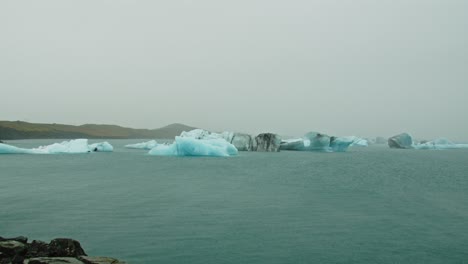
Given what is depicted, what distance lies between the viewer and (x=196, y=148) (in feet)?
149

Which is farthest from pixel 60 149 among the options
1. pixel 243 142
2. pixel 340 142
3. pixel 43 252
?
pixel 43 252

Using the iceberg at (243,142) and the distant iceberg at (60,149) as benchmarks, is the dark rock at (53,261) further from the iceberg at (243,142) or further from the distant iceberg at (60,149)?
the iceberg at (243,142)

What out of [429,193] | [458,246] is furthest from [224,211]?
[429,193]

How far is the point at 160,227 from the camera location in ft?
39.5

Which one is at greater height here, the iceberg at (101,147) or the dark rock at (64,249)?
the iceberg at (101,147)

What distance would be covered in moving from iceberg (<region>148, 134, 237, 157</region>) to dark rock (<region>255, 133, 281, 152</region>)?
9974 mm

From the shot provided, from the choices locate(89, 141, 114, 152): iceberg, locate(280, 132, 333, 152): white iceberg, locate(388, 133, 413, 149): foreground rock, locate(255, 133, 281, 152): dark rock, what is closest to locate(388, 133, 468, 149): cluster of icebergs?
locate(388, 133, 413, 149): foreground rock

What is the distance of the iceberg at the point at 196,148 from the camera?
4397cm

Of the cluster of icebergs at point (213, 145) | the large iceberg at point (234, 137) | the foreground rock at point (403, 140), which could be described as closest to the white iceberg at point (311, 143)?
the cluster of icebergs at point (213, 145)

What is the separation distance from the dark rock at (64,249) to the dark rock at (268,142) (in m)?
51.7

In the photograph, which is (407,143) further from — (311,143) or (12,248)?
(12,248)

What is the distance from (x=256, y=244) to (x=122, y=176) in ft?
60.8

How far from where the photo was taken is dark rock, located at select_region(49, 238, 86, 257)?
26.4 ft

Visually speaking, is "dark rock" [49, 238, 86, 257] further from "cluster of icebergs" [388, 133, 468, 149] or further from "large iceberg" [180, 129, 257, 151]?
"cluster of icebergs" [388, 133, 468, 149]
